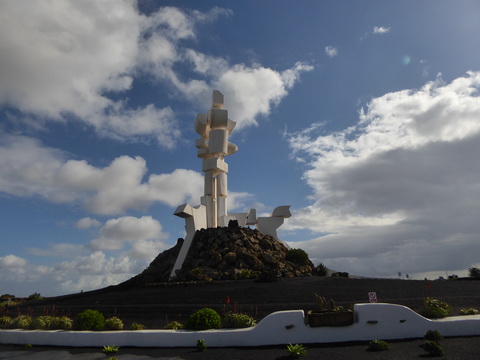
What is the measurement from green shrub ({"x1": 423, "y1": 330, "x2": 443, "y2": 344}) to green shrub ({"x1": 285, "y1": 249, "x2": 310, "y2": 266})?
24516mm

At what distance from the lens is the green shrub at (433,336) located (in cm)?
1136

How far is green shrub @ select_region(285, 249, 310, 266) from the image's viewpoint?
118ft

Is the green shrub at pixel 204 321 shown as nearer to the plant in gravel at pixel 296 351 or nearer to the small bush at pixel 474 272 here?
the plant in gravel at pixel 296 351

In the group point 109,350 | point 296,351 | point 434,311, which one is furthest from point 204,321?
point 434,311

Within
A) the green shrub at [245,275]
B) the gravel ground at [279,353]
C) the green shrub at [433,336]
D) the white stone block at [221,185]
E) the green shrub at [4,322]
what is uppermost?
the white stone block at [221,185]

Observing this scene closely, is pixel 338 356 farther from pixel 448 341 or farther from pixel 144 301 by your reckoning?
pixel 144 301

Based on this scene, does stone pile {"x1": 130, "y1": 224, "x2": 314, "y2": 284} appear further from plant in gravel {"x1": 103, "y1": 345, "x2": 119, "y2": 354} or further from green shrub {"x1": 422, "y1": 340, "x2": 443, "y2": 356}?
green shrub {"x1": 422, "y1": 340, "x2": 443, "y2": 356}

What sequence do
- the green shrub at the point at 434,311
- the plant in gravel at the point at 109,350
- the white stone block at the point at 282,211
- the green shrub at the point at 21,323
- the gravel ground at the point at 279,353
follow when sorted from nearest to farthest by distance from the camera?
the gravel ground at the point at 279,353
the plant in gravel at the point at 109,350
the green shrub at the point at 434,311
the green shrub at the point at 21,323
the white stone block at the point at 282,211

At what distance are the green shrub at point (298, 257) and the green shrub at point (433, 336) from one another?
24516 mm

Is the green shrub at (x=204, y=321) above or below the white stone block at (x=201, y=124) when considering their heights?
below

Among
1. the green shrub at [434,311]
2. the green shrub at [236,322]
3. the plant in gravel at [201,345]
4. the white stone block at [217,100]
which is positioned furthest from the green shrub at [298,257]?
the plant in gravel at [201,345]

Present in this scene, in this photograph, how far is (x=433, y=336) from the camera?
11422 mm

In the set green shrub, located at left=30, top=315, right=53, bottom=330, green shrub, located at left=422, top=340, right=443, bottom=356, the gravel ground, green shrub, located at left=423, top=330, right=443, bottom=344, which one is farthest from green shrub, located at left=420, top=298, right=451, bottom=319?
green shrub, located at left=30, top=315, right=53, bottom=330

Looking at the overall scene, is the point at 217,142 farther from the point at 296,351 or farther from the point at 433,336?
the point at 433,336
